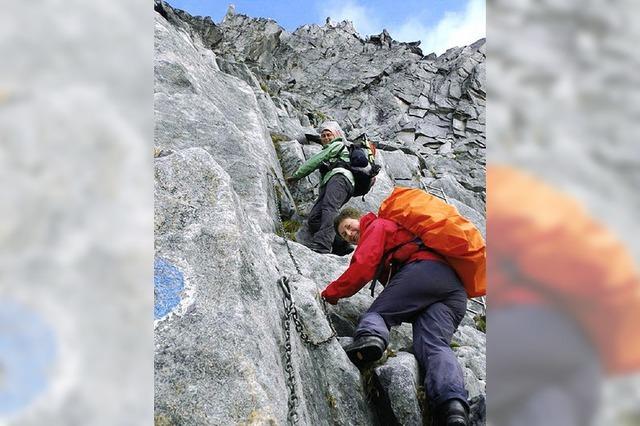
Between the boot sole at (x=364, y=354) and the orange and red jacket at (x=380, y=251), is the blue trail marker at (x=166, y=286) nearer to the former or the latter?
the boot sole at (x=364, y=354)

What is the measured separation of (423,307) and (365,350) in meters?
0.85

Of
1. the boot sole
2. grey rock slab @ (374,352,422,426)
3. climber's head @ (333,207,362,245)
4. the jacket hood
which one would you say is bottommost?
grey rock slab @ (374,352,422,426)

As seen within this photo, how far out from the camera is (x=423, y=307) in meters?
6.13

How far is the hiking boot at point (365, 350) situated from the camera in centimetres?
570

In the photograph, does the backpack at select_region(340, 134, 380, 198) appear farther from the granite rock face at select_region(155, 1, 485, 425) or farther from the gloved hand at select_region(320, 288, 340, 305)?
the gloved hand at select_region(320, 288, 340, 305)

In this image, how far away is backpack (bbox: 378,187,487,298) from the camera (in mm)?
5641

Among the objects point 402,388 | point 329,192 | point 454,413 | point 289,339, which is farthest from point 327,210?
point 289,339

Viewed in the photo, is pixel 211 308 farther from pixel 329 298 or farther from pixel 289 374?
pixel 329 298

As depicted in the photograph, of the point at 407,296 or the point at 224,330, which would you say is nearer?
the point at 224,330

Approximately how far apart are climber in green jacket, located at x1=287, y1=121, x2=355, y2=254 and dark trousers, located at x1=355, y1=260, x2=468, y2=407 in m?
4.35
